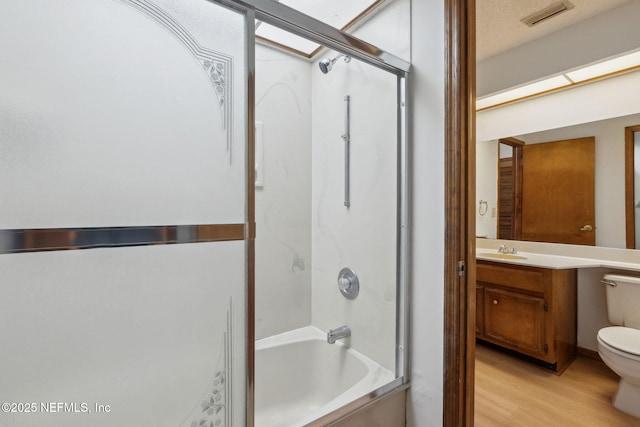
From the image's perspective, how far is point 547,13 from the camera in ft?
6.41

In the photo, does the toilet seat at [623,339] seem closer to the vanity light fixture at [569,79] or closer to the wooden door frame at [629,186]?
the wooden door frame at [629,186]

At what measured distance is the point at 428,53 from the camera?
1.36 meters

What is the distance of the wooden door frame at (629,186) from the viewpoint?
214cm

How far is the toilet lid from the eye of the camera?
1.69 meters

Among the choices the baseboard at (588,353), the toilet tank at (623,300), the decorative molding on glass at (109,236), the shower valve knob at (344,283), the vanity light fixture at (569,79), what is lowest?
the baseboard at (588,353)

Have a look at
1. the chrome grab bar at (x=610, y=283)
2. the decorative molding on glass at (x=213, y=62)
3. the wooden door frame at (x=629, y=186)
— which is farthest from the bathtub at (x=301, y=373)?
the wooden door frame at (x=629, y=186)

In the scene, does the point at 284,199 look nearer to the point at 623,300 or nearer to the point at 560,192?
the point at 560,192

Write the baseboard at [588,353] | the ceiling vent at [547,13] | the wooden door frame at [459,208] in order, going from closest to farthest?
the wooden door frame at [459,208], the ceiling vent at [547,13], the baseboard at [588,353]

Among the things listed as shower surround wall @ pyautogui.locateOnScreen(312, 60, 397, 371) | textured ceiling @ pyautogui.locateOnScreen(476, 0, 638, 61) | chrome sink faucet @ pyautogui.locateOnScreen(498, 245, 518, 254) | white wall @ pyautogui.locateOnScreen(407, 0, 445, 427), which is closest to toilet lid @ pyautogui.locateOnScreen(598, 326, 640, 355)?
chrome sink faucet @ pyautogui.locateOnScreen(498, 245, 518, 254)

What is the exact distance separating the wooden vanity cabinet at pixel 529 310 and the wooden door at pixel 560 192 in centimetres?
35

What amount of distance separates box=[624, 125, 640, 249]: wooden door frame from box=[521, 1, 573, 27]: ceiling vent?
1.00 m

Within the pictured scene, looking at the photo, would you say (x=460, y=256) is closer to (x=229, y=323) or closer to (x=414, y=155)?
(x=414, y=155)

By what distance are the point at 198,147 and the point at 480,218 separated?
2850 mm

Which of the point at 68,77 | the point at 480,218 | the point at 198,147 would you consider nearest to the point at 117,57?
the point at 68,77
